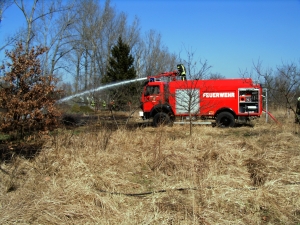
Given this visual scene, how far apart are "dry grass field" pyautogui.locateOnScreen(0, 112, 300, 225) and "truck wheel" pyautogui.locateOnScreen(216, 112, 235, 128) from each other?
632 centimetres

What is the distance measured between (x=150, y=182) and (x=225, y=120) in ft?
32.7

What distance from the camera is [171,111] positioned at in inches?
598

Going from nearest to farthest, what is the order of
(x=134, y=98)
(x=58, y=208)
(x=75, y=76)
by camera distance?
1. (x=58, y=208)
2. (x=134, y=98)
3. (x=75, y=76)

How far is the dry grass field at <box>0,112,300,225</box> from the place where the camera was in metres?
4.29

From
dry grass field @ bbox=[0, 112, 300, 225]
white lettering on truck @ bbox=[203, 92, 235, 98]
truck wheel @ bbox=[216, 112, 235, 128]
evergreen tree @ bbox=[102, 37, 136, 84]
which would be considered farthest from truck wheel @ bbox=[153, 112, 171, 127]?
evergreen tree @ bbox=[102, 37, 136, 84]

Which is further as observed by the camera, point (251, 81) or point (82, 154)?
point (251, 81)

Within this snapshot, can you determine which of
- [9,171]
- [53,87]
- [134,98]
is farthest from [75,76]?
[9,171]

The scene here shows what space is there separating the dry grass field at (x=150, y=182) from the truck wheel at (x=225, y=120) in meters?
6.32

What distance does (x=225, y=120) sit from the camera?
15070 millimetres

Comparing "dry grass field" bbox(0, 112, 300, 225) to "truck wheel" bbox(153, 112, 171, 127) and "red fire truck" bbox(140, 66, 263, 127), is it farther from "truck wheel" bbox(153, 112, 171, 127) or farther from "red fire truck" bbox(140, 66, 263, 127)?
"red fire truck" bbox(140, 66, 263, 127)

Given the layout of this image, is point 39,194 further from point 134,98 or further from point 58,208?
point 134,98

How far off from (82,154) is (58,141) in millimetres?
913

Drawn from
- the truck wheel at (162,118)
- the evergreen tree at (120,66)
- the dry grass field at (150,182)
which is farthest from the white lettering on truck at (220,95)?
the evergreen tree at (120,66)

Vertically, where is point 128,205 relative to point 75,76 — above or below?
below
